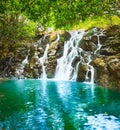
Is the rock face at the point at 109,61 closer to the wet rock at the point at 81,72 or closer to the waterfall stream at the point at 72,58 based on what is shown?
the waterfall stream at the point at 72,58

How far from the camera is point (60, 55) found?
48.4 meters

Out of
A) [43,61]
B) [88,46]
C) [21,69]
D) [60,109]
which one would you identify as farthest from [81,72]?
[60,109]

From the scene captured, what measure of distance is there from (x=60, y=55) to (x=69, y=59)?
251cm

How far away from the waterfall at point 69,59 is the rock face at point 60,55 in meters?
0.76

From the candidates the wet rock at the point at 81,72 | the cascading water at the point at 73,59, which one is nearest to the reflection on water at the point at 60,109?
the wet rock at the point at 81,72

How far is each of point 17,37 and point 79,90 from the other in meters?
22.4

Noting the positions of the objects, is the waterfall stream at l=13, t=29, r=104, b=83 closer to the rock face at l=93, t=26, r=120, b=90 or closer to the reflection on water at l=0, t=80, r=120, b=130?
the rock face at l=93, t=26, r=120, b=90

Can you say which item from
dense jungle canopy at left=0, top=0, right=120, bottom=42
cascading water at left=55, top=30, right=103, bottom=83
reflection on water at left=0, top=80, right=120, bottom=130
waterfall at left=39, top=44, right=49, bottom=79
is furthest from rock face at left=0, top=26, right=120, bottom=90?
dense jungle canopy at left=0, top=0, right=120, bottom=42

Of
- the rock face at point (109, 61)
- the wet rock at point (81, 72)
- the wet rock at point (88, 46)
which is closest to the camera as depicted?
the rock face at point (109, 61)

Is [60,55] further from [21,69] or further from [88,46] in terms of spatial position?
[21,69]

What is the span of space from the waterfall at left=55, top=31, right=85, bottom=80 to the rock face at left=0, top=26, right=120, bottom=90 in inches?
29.8

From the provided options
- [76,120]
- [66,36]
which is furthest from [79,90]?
[66,36]

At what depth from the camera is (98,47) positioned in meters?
43.8

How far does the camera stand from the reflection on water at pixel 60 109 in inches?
765
